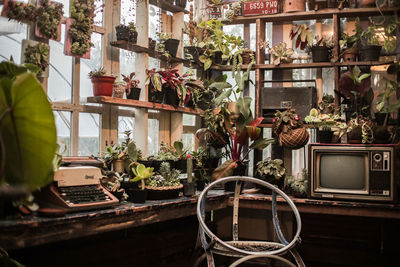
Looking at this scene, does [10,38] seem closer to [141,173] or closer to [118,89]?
[118,89]

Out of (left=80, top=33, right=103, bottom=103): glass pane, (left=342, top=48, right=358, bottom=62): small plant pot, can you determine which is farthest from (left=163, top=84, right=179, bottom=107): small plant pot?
(left=342, top=48, right=358, bottom=62): small plant pot

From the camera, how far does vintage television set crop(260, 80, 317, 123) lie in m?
3.82

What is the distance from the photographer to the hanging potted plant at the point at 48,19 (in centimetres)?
279

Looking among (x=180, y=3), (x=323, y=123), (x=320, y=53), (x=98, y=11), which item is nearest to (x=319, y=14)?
(x=320, y=53)

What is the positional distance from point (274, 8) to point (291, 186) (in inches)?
66.5

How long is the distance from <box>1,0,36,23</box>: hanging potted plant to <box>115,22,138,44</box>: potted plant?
0.72 meters

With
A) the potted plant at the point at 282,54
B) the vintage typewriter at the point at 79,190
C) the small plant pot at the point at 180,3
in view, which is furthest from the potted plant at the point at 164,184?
the small plant pot at the point at 180,3

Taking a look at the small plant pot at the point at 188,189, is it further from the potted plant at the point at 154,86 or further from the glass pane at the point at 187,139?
the glass pane at the point at 187,139

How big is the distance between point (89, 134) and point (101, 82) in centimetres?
44

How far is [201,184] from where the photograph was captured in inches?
142

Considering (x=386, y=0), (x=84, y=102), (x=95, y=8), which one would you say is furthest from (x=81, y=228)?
(x=386, y=0)

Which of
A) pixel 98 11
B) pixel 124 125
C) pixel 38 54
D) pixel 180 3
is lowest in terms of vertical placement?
pixel 124 125

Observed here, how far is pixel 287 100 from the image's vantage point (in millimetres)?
3873

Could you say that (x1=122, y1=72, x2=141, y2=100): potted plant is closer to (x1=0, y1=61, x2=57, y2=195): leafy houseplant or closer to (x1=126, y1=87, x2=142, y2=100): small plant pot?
(x1=126, y1=87, x2=142, y2=100): small plant pot
